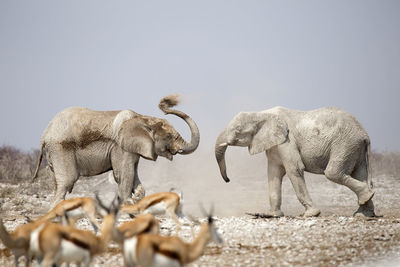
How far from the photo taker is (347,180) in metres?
13.1

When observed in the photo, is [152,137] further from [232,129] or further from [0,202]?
[0,202]

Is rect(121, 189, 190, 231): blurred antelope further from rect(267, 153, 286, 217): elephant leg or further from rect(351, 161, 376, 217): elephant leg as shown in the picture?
rect(351, 161, 376, 217): elephant leg

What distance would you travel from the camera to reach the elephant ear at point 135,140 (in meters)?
12.6

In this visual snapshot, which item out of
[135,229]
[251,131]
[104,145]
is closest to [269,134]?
[251,131]

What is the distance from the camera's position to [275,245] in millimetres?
9445

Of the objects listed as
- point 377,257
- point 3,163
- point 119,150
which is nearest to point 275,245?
point 377,257

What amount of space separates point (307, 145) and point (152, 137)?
387 cm

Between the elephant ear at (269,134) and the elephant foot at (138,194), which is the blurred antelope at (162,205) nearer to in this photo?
the elephant foot at (138,194)

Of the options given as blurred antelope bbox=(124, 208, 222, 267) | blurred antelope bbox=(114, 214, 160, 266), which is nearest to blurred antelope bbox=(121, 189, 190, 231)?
blurred antelope bbox=(114, 214, 160, 266)

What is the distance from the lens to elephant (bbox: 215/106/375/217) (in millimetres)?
13078

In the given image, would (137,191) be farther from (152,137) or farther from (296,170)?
(296,170)

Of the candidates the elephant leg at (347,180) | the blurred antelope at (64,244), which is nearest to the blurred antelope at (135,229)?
the blurred antelope at (64,244)

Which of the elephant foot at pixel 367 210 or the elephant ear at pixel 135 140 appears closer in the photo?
the elephant ear at pixel 135 140

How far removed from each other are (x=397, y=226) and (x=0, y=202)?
13087 millimetres
